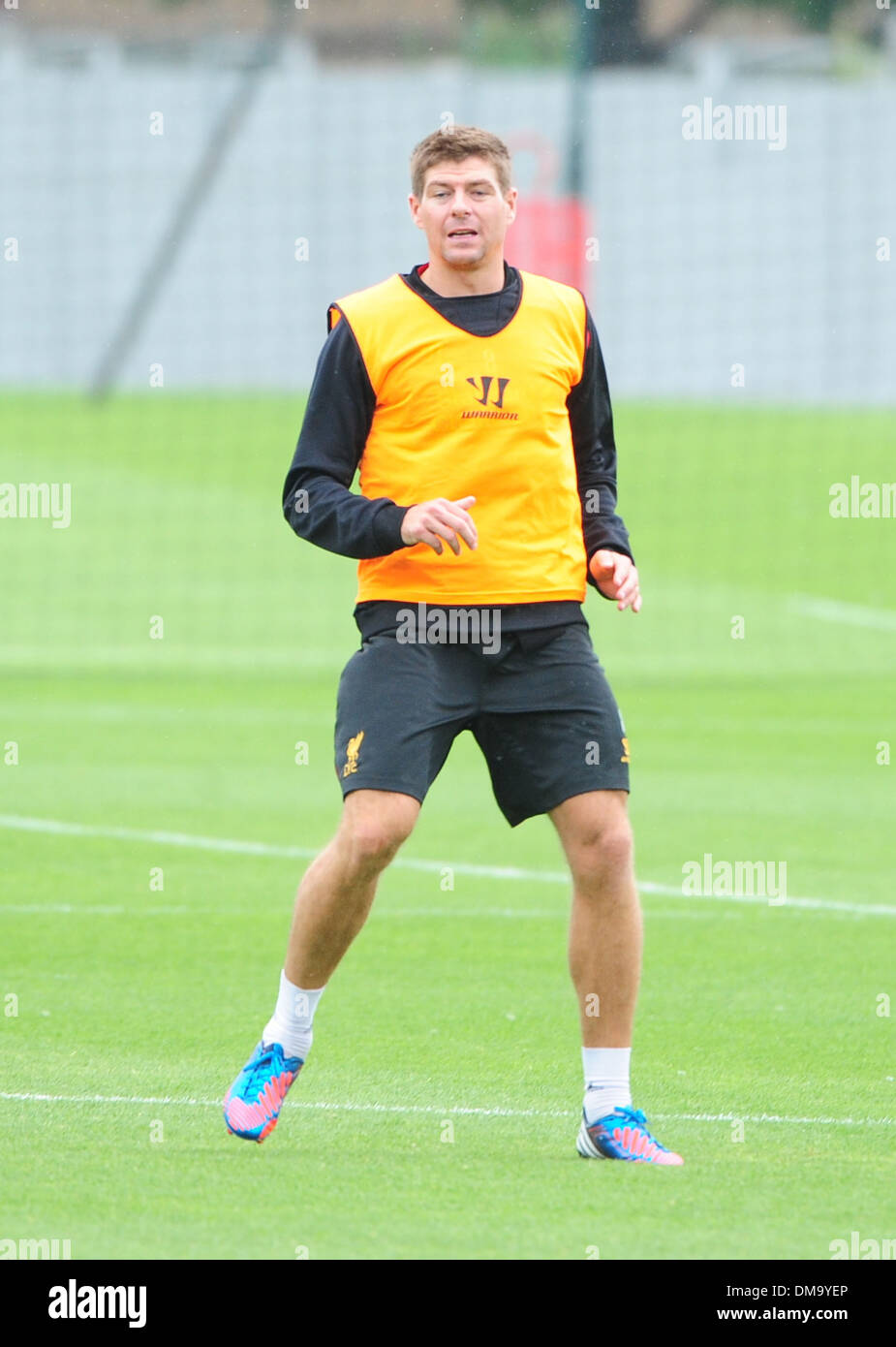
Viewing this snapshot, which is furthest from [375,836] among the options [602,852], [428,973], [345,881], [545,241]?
[545,241]

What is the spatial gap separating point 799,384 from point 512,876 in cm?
2879

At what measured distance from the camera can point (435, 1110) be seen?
647 centimetres

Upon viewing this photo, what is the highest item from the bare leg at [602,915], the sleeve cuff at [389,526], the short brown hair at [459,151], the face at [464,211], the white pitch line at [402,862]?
the short brown hair at [459,151]

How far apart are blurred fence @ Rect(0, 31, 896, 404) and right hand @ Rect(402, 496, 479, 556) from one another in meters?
29.6

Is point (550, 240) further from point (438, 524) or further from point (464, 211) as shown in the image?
point (438, 524)

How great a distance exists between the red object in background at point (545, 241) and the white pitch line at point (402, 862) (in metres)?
13.2

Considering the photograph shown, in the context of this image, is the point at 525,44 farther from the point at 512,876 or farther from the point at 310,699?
the point at 512,876

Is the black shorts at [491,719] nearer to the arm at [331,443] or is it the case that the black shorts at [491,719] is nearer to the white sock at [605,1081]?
the arm at [331,443]

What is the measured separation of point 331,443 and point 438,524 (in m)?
0.52

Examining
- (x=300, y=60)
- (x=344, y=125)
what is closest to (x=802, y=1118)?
(x=344, y=125)

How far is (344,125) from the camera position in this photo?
1419 inches

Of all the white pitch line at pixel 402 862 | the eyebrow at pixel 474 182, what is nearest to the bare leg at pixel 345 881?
the eyebrow at pixel 474 182

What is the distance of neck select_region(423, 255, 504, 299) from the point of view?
20.3 feet

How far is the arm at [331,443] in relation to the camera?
6078 mm
